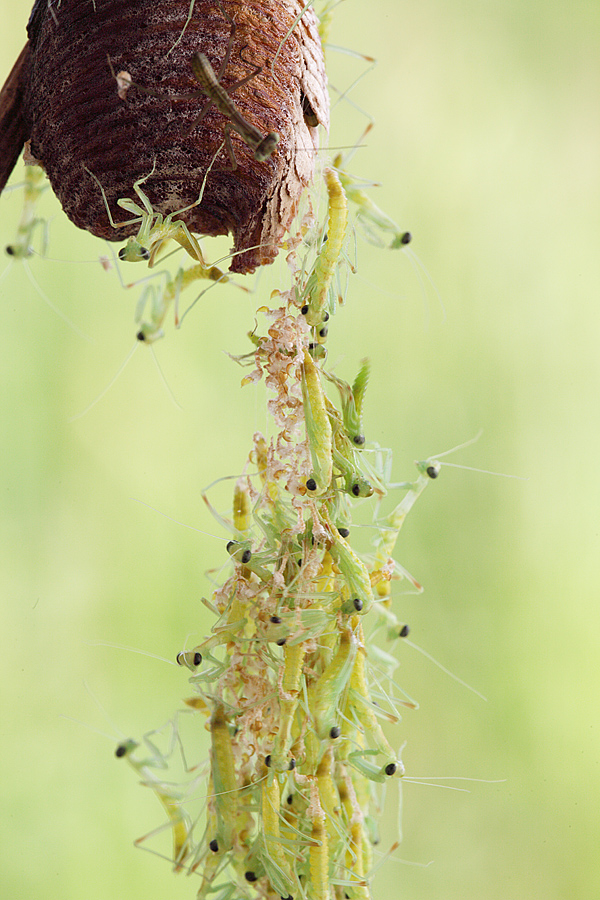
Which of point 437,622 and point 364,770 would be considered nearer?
point 364,770

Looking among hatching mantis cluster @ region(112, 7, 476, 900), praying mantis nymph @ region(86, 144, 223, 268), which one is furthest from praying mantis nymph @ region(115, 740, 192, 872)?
praying mantis nymph @ region(86, 144, 223, 268)

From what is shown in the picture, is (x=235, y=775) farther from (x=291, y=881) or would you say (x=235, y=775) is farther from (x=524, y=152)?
(x=524, y=152)

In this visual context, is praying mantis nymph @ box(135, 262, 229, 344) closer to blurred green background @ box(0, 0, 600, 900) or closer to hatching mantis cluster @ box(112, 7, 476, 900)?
hatching mantis cluster @ box(112, 7, 476, 900)

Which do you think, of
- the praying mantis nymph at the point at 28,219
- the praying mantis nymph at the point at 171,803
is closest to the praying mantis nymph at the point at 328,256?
the praying mantis nymph at the point at 28,219

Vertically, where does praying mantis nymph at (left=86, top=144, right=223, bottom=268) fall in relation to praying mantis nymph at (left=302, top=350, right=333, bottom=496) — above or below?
above

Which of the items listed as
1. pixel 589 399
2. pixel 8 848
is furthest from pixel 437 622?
pixel 8 848

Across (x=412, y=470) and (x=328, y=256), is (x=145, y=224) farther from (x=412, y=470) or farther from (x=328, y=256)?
(x=412, y=470)

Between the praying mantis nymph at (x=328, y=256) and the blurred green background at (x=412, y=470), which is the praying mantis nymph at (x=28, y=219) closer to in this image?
the praying mantis nymph at (x=328, y=256)

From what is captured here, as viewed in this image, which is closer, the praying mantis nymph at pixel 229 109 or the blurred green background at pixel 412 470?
the praying mantis nymph at pixel 229 109
